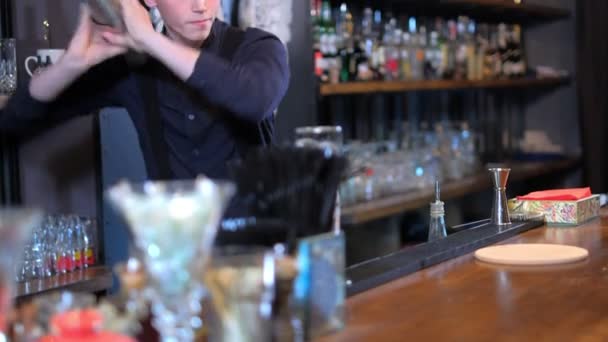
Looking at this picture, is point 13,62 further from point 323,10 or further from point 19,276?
point 323,10

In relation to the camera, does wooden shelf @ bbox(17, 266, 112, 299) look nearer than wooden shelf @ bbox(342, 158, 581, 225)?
Yes

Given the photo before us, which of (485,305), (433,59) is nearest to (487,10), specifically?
(433,59)

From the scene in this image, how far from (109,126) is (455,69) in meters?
2.15

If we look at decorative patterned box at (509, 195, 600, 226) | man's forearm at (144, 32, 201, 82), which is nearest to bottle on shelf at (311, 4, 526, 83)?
decorative patterned box at (509, 195, 600, 226)

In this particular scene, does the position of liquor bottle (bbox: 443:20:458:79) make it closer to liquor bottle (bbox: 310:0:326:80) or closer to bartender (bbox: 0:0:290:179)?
liquor bottle (bbox: 310:0:326:80)

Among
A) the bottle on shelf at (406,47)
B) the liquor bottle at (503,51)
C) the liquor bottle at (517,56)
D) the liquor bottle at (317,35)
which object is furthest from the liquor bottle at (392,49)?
the liquor bottle at (517,56)

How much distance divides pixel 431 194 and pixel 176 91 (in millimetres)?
1800

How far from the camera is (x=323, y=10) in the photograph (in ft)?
12.0

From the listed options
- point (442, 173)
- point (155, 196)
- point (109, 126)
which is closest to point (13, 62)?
point (109, 126)

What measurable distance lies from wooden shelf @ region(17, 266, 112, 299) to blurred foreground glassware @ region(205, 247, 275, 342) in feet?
4.73

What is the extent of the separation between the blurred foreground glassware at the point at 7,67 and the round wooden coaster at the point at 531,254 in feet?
4.70

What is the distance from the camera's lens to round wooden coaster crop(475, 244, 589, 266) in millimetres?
1851

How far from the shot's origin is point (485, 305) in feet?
5.04

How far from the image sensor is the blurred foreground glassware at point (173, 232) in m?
1.02
